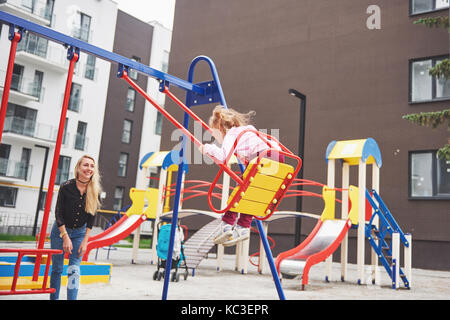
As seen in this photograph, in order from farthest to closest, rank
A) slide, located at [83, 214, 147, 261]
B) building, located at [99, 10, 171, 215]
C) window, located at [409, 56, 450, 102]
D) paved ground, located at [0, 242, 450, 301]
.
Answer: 1. building, located at [99, 10, 171, 215]
2. window, located at [409, 56, 450, 102]
3. slide, located at [83, 214, 147, 261]
4. paved ground, located at [0, 242, 450, 301]

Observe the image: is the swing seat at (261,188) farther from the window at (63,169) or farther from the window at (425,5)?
the window at (63,169)

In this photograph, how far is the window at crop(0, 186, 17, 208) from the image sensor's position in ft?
96.5

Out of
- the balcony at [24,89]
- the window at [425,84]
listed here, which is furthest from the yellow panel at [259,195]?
the balcony at [24,89]

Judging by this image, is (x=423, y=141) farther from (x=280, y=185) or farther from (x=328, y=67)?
(x=280, y=185)

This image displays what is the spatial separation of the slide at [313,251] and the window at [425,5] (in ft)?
38.4

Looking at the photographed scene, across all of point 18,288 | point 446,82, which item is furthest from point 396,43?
point 18,288

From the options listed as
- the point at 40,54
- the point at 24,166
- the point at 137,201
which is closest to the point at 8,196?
the point at 24,166

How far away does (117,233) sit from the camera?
1273 centimetres

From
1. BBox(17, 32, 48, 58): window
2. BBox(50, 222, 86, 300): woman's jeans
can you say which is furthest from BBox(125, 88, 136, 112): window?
BBox(50, 222, 86, 300): woman's jeans

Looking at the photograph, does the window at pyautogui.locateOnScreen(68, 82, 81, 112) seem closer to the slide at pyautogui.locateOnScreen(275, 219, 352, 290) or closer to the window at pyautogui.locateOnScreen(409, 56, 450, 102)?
the window at pyautogui.locateOnScreen(409, 56, 450, 102)

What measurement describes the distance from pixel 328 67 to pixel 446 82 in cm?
508

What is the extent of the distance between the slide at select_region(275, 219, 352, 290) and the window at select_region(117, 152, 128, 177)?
96.0 ft

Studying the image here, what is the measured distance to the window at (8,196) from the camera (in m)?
29.4

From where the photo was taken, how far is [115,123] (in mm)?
37625
